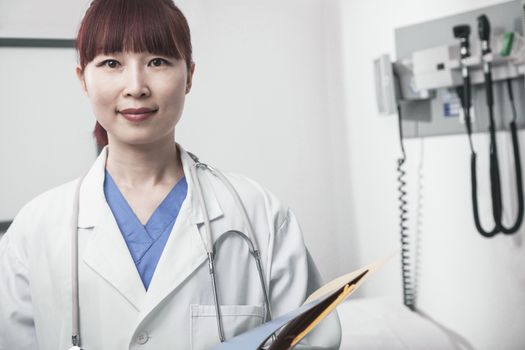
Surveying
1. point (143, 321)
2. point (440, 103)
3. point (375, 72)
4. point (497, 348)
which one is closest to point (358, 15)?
point (375, 72)

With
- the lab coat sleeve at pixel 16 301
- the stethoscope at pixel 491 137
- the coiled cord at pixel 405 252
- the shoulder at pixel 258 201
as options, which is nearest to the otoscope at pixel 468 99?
the stethoscope at pixel 491 137

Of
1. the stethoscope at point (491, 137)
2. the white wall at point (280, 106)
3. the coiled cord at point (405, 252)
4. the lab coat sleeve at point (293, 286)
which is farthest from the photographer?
the white wall at point (280, 106)

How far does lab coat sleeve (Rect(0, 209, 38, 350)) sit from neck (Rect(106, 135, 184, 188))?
16 centimetres

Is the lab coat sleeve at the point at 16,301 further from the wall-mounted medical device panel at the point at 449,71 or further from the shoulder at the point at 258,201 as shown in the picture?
the wall-mounted medical device panel at the point at 449,71

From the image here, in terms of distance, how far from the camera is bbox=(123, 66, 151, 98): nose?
660 millimetres

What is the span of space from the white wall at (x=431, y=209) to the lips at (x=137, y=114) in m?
0.95

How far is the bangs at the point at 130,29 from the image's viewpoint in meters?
0.67

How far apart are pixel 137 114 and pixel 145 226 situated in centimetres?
18

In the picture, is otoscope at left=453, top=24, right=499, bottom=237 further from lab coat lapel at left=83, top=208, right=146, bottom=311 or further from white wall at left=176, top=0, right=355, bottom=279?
lab coat lapel at left=83, top=208, right=146, bottom=311

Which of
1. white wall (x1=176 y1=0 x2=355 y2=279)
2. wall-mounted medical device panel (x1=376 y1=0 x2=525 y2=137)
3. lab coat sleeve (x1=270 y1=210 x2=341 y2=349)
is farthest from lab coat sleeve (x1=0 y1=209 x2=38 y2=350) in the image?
wall-mounted medical device panel (x1=376 y1=0 x2=525 y2=137)

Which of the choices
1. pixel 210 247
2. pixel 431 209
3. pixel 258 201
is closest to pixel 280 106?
pixel 431 209

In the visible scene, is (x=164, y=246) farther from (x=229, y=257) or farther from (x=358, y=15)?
(x=358, y=15)

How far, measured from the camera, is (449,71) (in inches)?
50.6

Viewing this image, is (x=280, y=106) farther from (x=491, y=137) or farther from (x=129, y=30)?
(x=129, y=30)
